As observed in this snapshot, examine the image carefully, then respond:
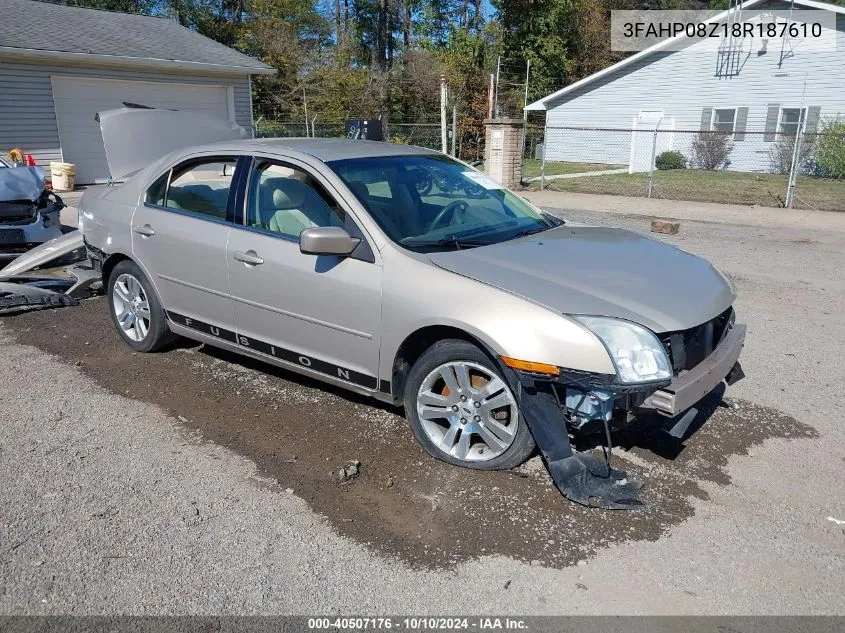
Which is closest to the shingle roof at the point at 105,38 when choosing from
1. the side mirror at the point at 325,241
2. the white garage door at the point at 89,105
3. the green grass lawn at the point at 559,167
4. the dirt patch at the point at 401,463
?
the white garage door at the point at 89,105

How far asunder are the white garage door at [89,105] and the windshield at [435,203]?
49.5 ft

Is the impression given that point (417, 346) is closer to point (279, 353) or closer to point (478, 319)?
point (478, 319)

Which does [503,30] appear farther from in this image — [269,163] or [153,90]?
[269,163]

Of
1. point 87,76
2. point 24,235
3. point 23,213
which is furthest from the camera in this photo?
point 87,76

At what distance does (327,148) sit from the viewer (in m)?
4.57

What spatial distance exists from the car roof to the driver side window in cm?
17

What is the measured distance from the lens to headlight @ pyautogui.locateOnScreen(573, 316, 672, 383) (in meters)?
3.20

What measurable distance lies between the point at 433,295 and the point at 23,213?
6.64 meters

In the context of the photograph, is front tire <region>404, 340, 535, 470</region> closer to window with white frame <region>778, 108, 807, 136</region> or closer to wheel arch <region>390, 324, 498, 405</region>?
wheel arch <region>390, 324, 498, 405</region>

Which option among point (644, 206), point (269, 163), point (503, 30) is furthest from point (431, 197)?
point (503, 30)

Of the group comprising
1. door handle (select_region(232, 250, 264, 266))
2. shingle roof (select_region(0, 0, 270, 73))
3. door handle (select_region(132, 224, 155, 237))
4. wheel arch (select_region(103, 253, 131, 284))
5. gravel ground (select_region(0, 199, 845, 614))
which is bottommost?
gravel ground (select_region(0, 199, 845, 614))

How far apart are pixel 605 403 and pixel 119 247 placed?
3.90 meters

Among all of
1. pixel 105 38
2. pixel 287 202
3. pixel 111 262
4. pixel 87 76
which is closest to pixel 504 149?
pixel 87 76

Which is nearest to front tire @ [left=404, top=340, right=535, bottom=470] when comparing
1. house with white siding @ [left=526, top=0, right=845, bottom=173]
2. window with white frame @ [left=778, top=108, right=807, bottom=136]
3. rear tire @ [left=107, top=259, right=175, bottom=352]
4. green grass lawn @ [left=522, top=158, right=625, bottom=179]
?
rear tire @ [left=107, top=259, right=175, bottom=352]
